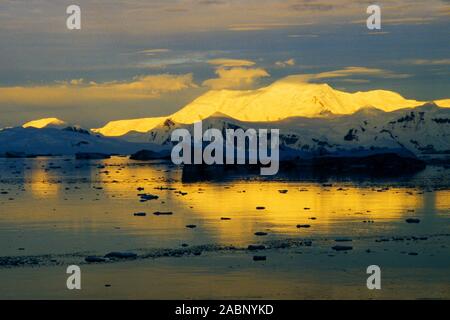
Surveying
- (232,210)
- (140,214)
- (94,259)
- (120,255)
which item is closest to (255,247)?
(120,255)

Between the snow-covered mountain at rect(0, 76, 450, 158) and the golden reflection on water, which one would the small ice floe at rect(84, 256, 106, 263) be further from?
the snow-covered mountain at rect(0, 76, 450, 158)

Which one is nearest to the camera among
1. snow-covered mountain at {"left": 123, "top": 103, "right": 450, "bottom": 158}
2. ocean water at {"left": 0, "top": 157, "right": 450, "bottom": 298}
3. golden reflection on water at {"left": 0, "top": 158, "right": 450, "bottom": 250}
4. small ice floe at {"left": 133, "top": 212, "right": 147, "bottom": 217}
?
ocean water at {"left": 0, "top": 157, "right": 450, "bottom": 298}

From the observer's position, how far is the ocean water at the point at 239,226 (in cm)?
1848

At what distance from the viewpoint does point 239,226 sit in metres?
24.1

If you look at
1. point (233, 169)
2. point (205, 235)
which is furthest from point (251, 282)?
point (233, 169)

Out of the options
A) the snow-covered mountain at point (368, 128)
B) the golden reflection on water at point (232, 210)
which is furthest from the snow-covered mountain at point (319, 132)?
the golden reflection on water at point (232, 210)

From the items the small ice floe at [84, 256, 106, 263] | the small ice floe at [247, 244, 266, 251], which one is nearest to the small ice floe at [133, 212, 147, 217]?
the small ice floe at [247, 244, 266, 251]

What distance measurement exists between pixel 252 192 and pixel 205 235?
15.6 m

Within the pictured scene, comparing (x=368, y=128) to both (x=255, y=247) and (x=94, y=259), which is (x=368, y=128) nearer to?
(x=255, y=247)

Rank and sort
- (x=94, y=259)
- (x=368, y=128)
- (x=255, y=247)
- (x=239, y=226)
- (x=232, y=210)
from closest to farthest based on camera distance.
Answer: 1. (x=94, y=259)
2. (x=255, y=247)
3. (x=239, y=226)
4. (x=232, y=210)
5. (x=368, y=128)

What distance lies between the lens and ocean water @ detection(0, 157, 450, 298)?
18.5m

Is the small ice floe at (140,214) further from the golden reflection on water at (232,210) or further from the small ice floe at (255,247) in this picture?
the small ice floe at (255,247)
